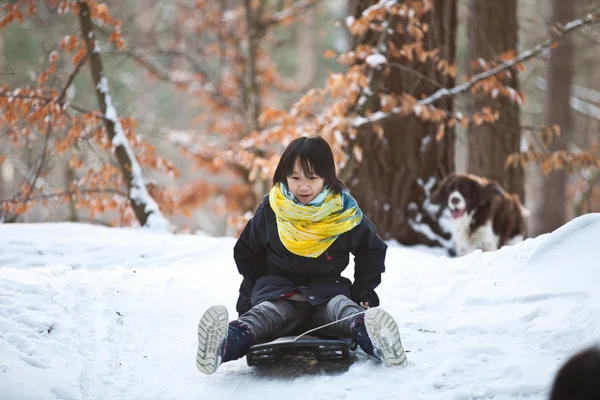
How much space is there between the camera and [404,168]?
21.7 feet

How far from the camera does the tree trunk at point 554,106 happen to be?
39.9 feet

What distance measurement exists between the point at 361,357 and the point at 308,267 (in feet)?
1.86

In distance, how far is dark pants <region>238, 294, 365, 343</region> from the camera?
9.91 ft

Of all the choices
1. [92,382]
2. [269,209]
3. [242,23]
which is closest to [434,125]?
[269,209]

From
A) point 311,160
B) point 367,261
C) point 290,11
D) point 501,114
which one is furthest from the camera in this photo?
point 290,11

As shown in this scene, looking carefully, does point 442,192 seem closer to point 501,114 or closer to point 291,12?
point 501,114

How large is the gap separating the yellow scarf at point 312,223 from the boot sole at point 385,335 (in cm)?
60

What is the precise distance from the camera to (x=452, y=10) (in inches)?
272

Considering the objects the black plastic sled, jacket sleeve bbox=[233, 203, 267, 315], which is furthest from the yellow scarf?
the black plastic sled

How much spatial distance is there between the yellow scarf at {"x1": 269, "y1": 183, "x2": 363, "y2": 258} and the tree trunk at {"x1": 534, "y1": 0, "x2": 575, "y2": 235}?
32.3ft

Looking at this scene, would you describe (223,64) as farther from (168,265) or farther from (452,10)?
(168,265)

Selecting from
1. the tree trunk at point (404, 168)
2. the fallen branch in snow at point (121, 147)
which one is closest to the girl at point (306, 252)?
the tree trunk at point (404, 168)

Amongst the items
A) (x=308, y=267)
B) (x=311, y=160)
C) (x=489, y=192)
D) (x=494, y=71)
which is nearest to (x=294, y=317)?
(x=308, y=267)

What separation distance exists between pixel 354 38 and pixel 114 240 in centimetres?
351
